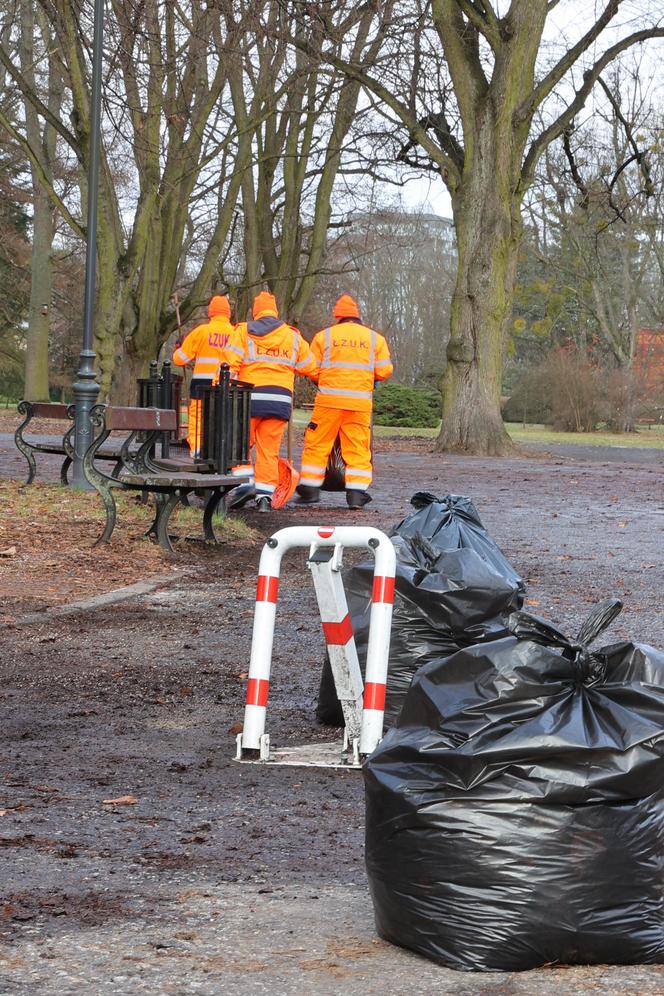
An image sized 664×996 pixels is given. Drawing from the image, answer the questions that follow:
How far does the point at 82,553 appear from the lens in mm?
9648

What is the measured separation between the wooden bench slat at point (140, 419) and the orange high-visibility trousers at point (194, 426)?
2.86 metres

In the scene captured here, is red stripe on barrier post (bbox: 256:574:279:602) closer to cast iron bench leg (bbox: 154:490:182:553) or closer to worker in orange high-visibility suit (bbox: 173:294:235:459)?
cast iron bench leg (bbox: 154:490:182:553)

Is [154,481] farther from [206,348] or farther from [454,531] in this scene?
[206,348]

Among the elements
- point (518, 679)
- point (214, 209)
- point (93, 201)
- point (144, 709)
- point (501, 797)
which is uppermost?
point (214, 209)

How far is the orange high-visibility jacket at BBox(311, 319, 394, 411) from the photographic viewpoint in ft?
45.8

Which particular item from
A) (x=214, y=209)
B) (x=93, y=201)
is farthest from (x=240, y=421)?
(x=214, y=209)

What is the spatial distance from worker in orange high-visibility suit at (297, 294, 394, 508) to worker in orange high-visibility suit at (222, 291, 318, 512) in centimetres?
48

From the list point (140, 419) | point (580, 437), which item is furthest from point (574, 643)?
point (580, 437)

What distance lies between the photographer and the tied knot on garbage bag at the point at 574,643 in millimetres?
3234

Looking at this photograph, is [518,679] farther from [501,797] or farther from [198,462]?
[198,462]

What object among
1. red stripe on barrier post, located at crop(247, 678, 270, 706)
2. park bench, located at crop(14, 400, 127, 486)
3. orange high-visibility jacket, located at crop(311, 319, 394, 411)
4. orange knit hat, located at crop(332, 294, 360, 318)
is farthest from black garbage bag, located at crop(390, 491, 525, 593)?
park bench, located at crop(14, 400, 127, 486)

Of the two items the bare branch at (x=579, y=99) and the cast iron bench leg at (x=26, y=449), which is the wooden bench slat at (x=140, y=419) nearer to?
the cast iron bench leg at (x=26, y=449)

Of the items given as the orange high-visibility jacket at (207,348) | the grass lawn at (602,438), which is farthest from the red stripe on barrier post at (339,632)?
the grass lawn at (602,438)

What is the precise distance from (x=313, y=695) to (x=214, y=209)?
111 ft
